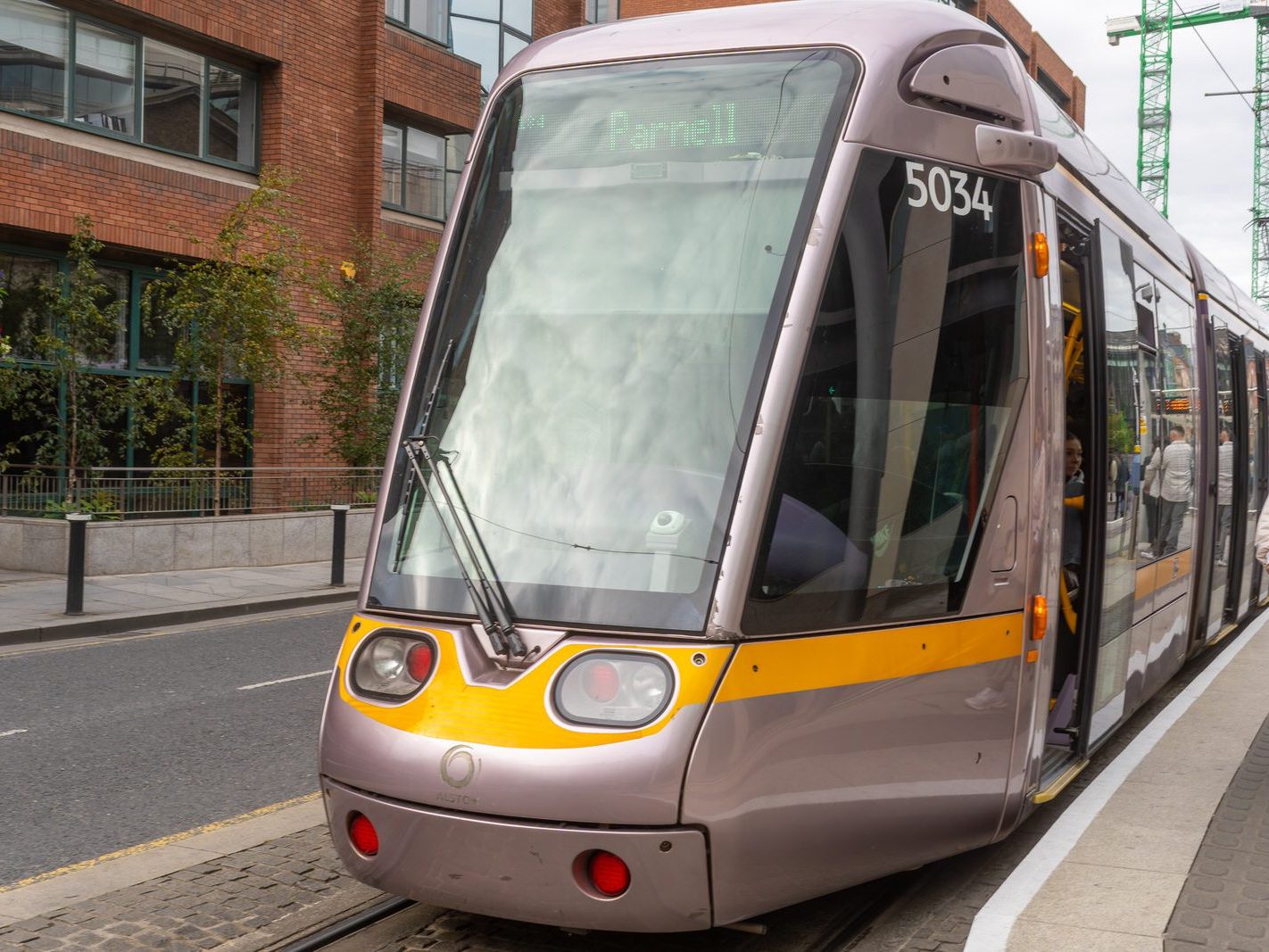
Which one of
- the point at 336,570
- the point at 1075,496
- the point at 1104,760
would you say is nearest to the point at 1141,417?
the point at 1075,496

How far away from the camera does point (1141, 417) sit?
6.72 metres

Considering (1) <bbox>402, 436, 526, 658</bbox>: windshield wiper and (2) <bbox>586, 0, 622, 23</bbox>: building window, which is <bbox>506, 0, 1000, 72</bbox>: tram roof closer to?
(1) <bbox>402, 436, 526, 658</bbox>: windshield wiper

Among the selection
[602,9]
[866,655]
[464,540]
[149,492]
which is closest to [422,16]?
[602,9]

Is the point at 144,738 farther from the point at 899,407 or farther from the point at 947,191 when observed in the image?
the point at 947,191

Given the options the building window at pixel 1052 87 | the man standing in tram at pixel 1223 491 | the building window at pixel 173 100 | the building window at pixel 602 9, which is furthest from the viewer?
the building window at pixel 1052 87

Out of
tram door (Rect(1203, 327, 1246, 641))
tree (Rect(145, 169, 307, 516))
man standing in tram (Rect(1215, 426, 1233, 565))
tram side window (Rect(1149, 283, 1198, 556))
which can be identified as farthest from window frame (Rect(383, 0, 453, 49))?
tram side window (Rect(1149, 283, 1198, 556))

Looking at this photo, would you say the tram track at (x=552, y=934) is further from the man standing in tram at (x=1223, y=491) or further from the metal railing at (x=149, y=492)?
the metal railing at (x=149, y=492)

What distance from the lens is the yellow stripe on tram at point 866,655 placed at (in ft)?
12.6

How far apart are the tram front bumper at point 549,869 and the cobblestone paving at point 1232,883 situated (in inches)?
58.3

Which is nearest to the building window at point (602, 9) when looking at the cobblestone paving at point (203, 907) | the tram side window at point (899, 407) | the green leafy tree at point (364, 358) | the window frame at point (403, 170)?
the window frame at point (403, 170)

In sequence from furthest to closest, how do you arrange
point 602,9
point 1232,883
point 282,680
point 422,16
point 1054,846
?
point 602,9 → point 422,16 → point 282,680 → point 1054,846 → point 1232,883

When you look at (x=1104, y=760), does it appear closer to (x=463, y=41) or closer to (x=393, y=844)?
(x=393, y=844)

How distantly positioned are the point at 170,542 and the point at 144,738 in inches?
357

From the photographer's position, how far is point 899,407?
172 inches
